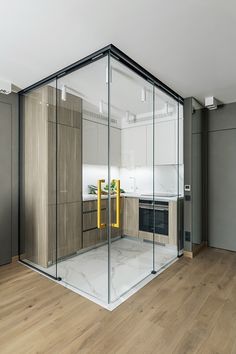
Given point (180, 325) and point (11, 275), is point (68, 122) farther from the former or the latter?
point (180, 325)

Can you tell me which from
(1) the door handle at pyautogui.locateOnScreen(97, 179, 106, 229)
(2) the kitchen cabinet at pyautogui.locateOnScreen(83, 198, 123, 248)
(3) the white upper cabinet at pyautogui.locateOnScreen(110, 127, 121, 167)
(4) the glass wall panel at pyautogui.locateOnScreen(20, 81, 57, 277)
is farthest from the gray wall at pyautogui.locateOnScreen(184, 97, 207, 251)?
(4) the glass wall panel at pyautogui.locateOnScreen(20, 81, 57, 277)

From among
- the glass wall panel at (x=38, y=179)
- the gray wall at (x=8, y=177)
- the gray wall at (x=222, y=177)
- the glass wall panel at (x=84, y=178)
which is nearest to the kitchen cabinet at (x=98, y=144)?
the glass wall panel at (x=84, y=178)

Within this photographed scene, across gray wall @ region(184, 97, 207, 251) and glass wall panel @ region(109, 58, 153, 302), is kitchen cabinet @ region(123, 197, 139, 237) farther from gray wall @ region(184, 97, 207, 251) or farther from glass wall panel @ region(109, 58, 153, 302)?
gray wall @ region(184, 97, 207, 251)

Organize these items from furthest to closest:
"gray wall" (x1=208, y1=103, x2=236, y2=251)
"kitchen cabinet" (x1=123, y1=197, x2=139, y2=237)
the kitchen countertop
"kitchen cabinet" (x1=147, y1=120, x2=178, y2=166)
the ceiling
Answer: "gray wall" (x1=208, y1=103, x2=236, y2=251)
"kitchen cabinet" (x1=147, y1=120, x2=178, y2=166)
"kitchen cabinet" (x1=123, y1=197, x2=139, y2=237)
the kitchen countertop
the ceiling

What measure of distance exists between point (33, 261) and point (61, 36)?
3.02m

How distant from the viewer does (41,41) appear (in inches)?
87.7

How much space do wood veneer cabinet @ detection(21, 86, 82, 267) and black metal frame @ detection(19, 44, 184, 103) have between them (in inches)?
9.0

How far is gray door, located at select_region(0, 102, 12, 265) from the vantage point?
3332 mm

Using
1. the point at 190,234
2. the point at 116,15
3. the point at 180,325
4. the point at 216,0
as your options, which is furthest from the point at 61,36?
the point at 190,234

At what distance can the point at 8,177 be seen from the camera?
11.2 ft

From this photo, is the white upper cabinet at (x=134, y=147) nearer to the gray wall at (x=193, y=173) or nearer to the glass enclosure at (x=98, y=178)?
the glass enclosure at (x=98, y=178)

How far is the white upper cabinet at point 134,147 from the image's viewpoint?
2872 mm

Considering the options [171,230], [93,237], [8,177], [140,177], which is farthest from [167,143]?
[8,177]

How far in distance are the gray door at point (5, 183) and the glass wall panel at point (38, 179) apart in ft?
0.61
